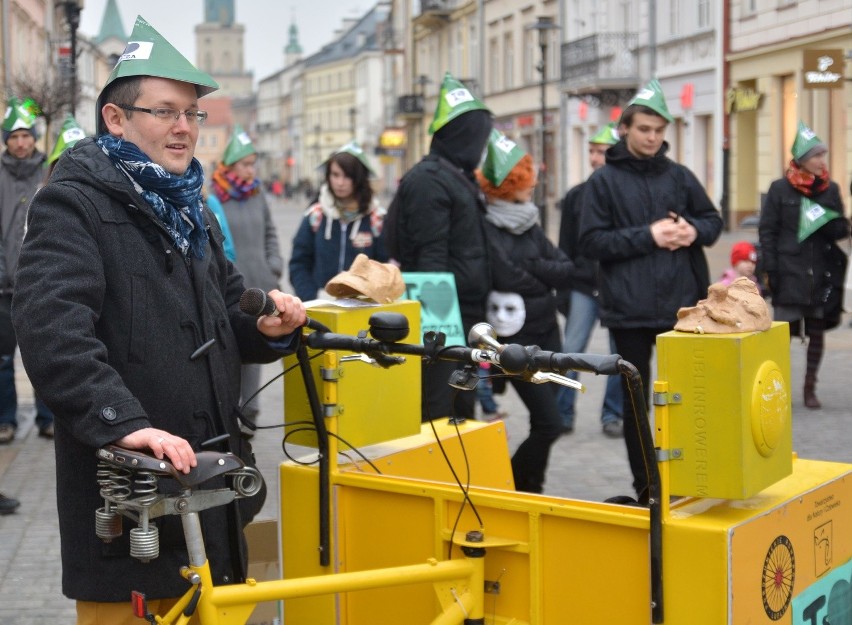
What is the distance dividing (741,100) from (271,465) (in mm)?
25698

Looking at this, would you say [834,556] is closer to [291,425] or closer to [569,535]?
[569,535]

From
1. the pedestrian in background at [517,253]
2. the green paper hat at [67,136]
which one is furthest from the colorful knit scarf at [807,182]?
the green paper hat at [67,136]

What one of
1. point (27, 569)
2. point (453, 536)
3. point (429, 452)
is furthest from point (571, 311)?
point (453, 536)

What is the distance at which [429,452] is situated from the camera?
4336 mm

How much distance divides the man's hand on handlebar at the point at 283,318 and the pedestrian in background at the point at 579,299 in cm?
529

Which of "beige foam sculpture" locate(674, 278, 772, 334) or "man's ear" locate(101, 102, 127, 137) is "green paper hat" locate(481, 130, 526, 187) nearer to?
"beige foam sculpture" locate(674, 278, 772, 334)

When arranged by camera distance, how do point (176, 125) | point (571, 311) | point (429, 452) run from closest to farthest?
point (176, 125) → point (429, 452) → point (571, 311)

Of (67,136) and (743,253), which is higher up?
(67,136)

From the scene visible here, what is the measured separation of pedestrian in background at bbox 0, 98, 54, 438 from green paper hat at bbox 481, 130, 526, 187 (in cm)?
304

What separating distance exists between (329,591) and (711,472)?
0.92 meters

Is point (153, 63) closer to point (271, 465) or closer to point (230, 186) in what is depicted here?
point (271, 465)

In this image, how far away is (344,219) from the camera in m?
8.38

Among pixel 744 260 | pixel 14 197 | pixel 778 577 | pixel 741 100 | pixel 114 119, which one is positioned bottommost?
pixel 778 577

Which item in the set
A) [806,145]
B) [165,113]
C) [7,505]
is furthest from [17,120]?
[165,113]
